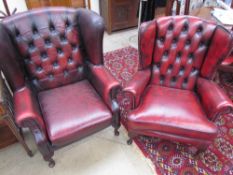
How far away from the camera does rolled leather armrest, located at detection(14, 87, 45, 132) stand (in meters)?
1.20

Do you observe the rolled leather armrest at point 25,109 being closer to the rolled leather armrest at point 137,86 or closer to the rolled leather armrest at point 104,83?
the rolled leather armrest at point 104,83

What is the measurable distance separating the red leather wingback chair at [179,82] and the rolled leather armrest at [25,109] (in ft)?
2.13

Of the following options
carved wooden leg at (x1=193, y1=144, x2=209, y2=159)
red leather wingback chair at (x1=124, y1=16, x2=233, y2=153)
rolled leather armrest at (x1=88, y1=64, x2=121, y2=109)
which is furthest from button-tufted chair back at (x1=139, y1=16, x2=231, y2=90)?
carved wooden leg at (x1=193, y1=144, x2=209, y2=159)

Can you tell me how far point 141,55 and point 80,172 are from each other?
42.3 inches

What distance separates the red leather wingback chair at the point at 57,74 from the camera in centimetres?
130

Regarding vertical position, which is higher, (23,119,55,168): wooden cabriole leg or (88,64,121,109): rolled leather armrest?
(88,64,121,109): rolled leather armrest

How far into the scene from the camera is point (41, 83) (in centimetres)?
159

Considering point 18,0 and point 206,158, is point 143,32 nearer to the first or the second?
point 206,158

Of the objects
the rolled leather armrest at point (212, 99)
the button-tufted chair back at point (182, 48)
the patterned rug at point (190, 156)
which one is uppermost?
the button-tufted chair back at point (182, 48)

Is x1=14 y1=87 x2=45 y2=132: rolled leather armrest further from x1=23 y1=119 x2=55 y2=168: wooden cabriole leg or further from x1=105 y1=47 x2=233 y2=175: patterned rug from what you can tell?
x1=105 y1=47 x2=233 y2=175: patterned rug

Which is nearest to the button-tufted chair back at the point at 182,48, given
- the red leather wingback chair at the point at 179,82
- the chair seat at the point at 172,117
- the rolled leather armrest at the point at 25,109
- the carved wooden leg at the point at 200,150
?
the red leather wingback chair at the point at 179,82

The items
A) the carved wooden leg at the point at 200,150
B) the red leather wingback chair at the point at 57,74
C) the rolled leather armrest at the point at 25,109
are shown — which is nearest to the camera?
the rolled leather armrest at the point at 25,109

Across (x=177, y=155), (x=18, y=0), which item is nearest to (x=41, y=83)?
(x=177, y=155)

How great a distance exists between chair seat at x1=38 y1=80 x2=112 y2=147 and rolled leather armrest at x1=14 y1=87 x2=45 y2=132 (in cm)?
11
